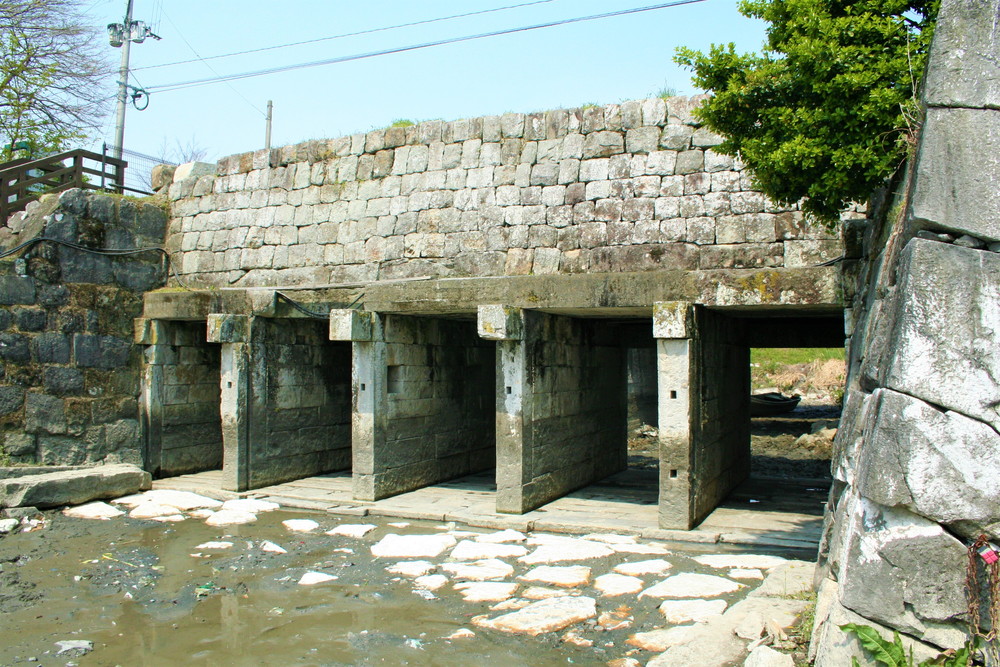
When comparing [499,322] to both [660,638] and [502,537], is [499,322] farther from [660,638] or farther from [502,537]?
[660,638]

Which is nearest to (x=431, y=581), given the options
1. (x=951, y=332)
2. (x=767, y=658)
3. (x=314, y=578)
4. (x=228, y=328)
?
(x=314, y=578)

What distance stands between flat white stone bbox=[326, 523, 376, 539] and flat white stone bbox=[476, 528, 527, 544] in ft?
4.05

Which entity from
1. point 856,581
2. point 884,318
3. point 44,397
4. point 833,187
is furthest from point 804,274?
point 44,397

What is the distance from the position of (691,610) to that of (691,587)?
20.8 inches

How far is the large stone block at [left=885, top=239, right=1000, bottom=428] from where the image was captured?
3.27 metres

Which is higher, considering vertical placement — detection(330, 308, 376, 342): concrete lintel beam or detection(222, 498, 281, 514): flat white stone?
detection(330, 308, 376, 342): concrete lintel beam

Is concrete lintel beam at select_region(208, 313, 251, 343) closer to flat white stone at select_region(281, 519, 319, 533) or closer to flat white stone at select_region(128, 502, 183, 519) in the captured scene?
flat white stone at select_region(128, 502, 183, 519)

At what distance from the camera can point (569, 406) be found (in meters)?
9.33

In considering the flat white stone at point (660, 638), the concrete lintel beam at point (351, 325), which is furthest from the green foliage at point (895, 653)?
the concrete lintel beam at point (351, 325)

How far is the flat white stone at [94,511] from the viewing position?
866cm

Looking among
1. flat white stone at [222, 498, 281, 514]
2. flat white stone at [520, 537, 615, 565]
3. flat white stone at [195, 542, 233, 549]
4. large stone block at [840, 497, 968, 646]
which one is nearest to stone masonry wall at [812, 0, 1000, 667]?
large stone block at [840, 497, 968, 646]

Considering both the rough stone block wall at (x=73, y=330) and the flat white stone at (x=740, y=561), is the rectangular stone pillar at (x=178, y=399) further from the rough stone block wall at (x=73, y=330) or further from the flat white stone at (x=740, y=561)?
the flat white stone at (x=740, y=561)

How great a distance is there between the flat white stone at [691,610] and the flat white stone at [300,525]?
13.3 ft

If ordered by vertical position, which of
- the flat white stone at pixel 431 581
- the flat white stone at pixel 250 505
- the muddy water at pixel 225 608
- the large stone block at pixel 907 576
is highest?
the large stone block at pixel 907 576
